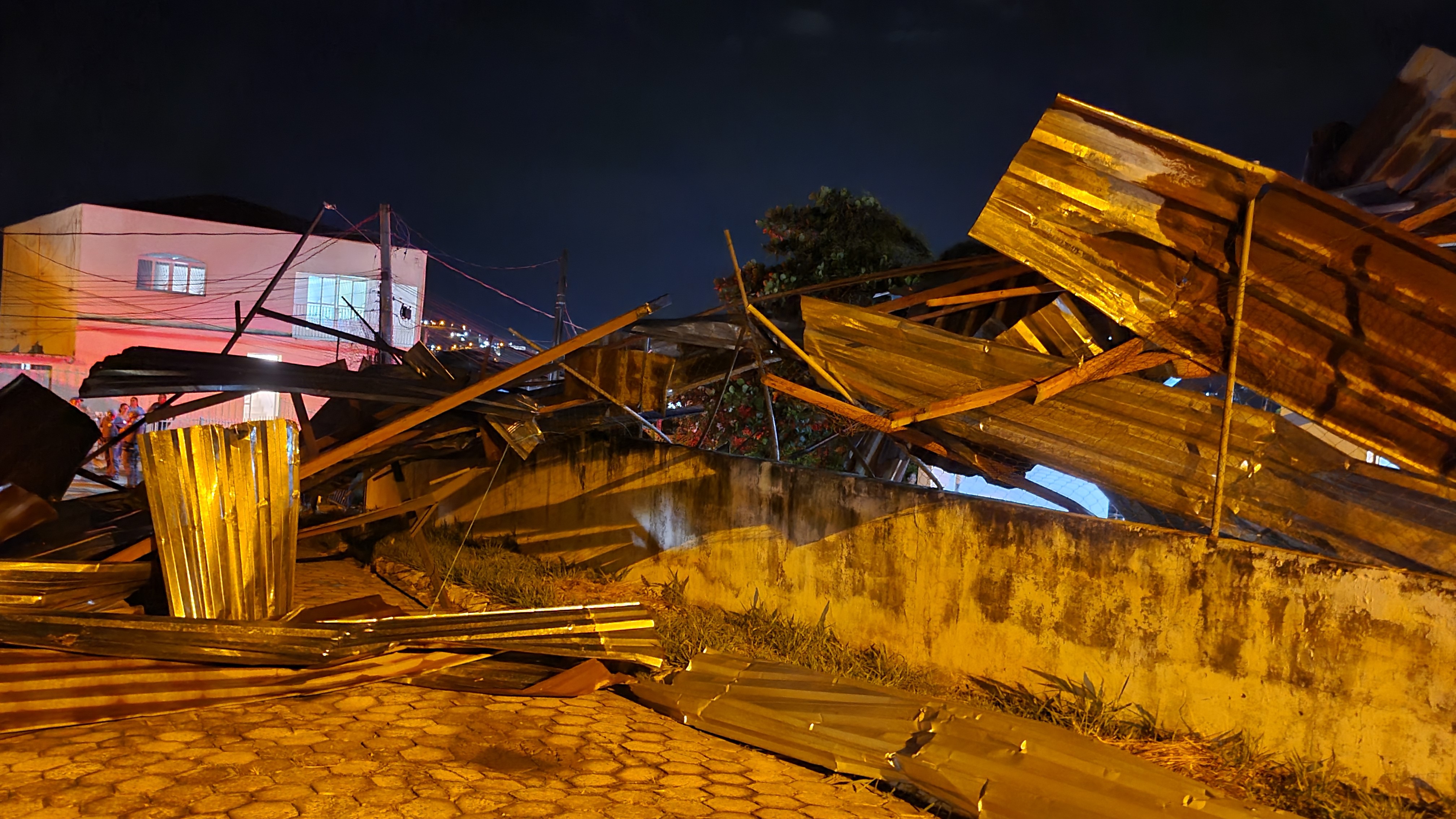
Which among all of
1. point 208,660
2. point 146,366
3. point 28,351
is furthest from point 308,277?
point 208,660

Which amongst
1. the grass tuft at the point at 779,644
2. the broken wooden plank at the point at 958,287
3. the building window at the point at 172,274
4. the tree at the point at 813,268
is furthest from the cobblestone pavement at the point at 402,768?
the building window at the point at 172,274

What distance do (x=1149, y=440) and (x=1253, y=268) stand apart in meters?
0.96

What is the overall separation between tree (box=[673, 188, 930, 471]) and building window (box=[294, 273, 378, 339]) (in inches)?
679

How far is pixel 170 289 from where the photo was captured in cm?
2161

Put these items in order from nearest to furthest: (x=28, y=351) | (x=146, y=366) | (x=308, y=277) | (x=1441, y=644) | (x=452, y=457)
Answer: (x=1441, y=644), (x=146, y=366), (x=452, y=457), (x=28, y=351), (x=308, y=277)

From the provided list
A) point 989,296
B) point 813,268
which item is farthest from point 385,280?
point 989,296

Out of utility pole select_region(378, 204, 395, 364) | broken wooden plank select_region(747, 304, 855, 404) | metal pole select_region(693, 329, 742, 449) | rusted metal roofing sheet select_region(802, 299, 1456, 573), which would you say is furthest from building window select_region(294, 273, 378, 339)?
rusted metal roofing sheet select_region(802, 299, 1456, 573)

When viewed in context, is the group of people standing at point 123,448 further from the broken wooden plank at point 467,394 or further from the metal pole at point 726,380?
the metal pole at point 726,380

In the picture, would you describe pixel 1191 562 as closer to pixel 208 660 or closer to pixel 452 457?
pixel 208 660

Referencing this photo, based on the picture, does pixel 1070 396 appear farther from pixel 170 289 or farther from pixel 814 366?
pixel 170 289

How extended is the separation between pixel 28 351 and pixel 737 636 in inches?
931

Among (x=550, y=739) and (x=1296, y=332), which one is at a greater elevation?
(x=1296, y=332)

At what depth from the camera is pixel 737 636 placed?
18.8ft

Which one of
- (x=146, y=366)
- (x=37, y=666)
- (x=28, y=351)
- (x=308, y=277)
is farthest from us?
(x=308, y=277)
